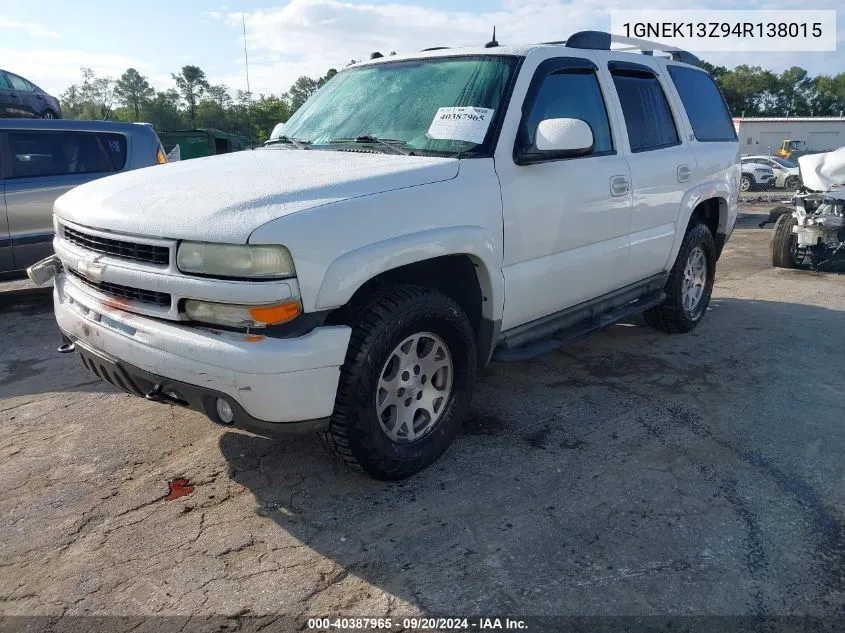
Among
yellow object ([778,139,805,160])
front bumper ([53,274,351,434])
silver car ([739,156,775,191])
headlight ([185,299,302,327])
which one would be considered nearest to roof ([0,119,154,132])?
front bumper ([53,274,351,434])

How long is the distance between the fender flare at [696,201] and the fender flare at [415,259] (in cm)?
220

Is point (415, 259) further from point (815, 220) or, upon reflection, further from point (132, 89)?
point (132, 89)

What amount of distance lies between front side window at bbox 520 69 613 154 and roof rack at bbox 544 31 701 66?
0.68 feet

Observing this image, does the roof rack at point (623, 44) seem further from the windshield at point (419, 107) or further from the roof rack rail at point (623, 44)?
the windshield at point (419, 107)

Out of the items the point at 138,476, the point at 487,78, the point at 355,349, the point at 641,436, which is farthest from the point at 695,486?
the point at 138,476

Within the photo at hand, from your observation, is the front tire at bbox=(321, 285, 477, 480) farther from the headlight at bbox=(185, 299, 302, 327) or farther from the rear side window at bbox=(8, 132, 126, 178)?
the rear side window at bbox=(8, 132, 126, 178)

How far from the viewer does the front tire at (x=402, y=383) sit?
2723 millimetres

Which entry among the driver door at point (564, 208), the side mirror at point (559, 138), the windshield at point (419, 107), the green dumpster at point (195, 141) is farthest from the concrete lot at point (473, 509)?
the green dumpster at point (195, 141)

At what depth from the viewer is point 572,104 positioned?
3840 mm

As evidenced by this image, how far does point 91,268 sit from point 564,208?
2373 millimetres

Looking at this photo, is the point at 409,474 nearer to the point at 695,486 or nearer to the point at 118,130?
the point at 695,486

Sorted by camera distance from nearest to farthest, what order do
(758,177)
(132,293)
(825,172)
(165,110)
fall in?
(132,293) < (825,172) < (758,177) < (165,110)

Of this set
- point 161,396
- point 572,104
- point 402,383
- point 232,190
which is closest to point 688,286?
point 572,104

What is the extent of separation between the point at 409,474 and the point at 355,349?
749 mm
